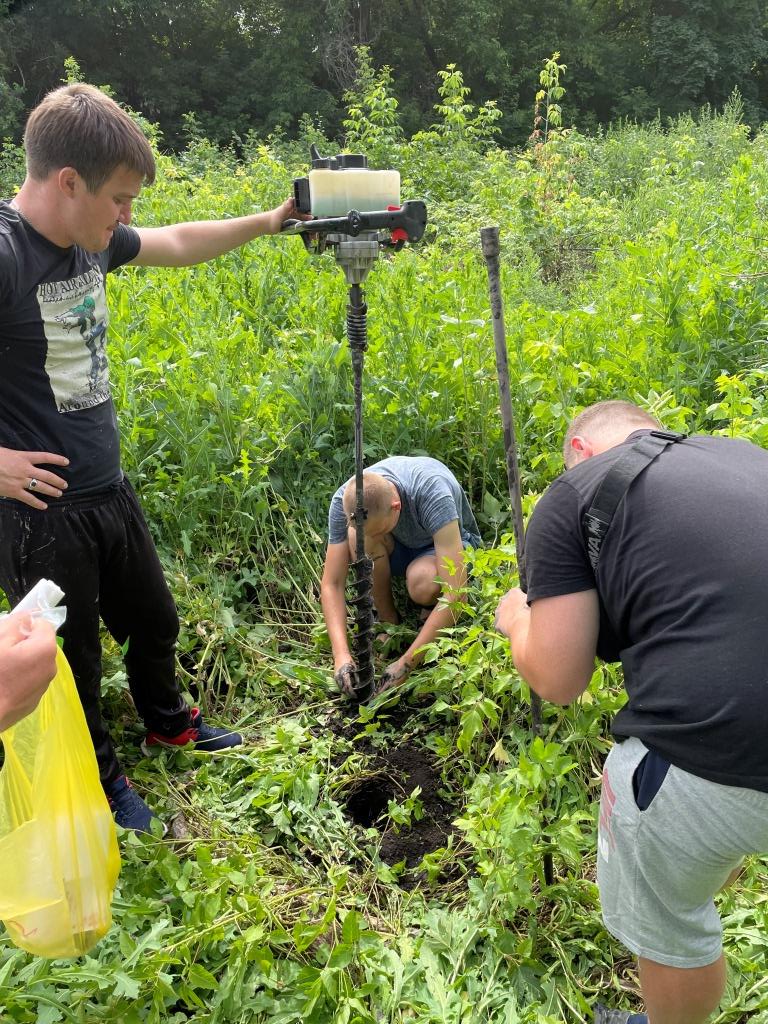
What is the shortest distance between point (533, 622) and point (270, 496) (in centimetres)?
217

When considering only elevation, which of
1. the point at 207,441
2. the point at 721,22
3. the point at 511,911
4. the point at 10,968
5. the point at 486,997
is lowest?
the point at 486,997

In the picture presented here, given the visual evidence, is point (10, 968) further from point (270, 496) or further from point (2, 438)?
point (270, 496)

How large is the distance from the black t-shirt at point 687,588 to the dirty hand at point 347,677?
1.45 m

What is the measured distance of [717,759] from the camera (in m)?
1.30

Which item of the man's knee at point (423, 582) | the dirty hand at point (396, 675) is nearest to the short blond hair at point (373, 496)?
the man's knee at point (423, 582)

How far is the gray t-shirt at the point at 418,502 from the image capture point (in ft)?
9.29

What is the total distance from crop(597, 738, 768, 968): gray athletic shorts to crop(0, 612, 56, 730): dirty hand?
1.03 m

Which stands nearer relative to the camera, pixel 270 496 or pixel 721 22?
pixel 270 496

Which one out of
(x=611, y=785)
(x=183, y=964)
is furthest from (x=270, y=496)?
(x=611, y=785)

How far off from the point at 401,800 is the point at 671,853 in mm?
1231

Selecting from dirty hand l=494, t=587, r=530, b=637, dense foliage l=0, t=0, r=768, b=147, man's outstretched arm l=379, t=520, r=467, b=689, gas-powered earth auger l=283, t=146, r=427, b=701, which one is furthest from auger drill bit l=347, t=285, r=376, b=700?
dense foliage l=0, t=0, r=768, b=147

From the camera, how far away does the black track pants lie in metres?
2.07

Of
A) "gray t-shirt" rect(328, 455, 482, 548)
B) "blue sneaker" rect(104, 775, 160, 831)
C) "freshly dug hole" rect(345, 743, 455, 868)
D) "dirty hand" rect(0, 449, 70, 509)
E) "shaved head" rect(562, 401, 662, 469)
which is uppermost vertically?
"shaved head" rect(562, 401, 662, 469)

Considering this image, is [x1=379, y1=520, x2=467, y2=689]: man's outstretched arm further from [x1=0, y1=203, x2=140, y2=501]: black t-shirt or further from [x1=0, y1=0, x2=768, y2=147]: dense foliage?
[x1=0, y1=0, x2=768, y2=147]: dense foliage
